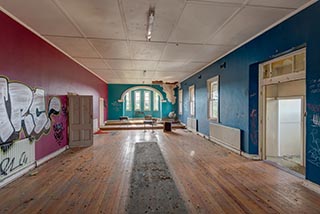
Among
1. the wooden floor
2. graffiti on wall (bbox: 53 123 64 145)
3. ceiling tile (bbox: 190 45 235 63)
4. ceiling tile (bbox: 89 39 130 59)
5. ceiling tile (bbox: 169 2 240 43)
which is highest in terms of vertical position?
ceiling tile (bbox: 190 45 235 63)

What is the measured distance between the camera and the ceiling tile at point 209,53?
4.65 m

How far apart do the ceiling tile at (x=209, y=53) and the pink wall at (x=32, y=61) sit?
12.2ft

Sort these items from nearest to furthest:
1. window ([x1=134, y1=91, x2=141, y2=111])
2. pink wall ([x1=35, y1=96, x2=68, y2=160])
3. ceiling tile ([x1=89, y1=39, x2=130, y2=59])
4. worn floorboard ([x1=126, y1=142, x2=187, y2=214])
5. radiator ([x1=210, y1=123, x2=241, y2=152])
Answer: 1. worn floorboard ([x1=126, y1=142, x2=187, y2=214])
2. pink wall ([x1=35, y1=96, x2=68, y2=160])
3. ceiling tile ([x1=89, y1=39, x2=130, y2=59])
4. radiator ([x1=210, y1=123, x2=241, y2=152])
5. window ([x1=134, y1=91, x2=141, y2=111])

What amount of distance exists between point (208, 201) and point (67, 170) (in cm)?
269

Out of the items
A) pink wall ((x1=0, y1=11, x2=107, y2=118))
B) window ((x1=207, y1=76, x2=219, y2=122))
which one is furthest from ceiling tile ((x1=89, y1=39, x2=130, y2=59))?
window ((x1=207, y1=76, x2=219, y2=122))

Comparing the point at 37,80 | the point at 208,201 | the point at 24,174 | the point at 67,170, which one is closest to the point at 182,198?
the point at 208,201

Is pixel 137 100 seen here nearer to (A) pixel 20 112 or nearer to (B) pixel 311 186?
(A) pixel 20 112

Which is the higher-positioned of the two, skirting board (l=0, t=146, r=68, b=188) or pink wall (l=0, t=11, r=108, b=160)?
pink wall (l=0, t=11, r=108, b=160)

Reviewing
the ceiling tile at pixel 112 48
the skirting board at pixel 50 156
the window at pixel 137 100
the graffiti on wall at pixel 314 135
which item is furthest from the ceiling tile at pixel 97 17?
the window at pixel 137 100

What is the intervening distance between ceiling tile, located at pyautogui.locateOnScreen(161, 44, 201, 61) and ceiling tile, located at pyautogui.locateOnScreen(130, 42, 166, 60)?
19cm

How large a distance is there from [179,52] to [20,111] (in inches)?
153

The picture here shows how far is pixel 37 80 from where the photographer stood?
3742 millimetres

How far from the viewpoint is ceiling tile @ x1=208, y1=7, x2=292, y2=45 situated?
2879 mm

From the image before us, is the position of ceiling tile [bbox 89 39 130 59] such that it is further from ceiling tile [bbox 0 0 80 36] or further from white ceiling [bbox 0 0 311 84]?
ceiling tile [bbox 0 0 80 36]
